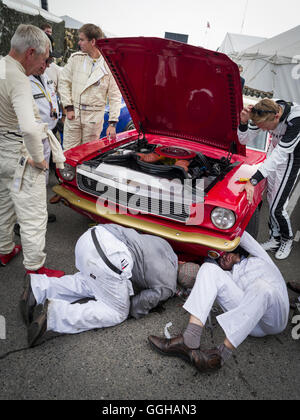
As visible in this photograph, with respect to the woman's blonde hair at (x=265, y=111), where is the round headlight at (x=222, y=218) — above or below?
below

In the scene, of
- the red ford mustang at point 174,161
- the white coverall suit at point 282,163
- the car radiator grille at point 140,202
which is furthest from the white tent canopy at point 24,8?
the white coverall suit at point 282,163

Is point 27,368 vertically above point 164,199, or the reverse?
point 164,199

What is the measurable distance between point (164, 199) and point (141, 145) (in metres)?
1.11

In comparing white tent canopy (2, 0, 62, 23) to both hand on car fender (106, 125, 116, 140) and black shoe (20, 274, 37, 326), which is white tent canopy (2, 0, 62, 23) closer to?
hand on car fender (106, 125, 116, 140)

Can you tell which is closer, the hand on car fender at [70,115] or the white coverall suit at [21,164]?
the white coverall suit at [21,164]

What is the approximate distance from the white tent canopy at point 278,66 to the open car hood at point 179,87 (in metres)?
9.74

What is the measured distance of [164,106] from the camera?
107 inches

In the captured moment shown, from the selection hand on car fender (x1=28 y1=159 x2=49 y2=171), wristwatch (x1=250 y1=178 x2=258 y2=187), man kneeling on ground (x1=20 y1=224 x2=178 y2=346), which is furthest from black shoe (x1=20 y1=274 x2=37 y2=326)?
wristwatch (x1=250 y1=178 x2=258 y2=187)

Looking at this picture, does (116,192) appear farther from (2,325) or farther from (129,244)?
(2,325)

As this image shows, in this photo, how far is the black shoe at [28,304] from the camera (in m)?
1.74

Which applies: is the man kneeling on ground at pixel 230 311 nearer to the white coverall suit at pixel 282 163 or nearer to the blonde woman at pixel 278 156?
the blonde woman at pixel 278 156

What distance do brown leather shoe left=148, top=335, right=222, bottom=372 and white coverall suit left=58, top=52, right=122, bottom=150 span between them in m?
2.61

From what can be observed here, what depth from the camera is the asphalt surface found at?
1.48 meters
